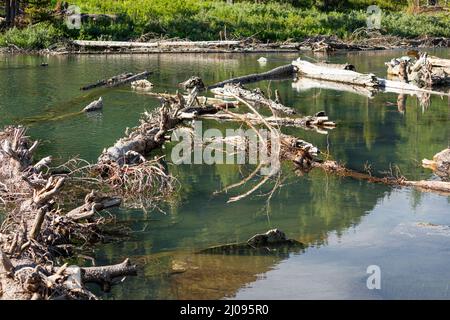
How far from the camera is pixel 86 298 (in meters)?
8.33

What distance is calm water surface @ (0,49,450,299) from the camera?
32.1ft

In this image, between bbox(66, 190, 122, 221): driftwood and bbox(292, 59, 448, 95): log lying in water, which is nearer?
bbox(66, 190, 122, 221): driftwood

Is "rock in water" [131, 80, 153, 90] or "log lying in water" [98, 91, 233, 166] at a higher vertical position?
"log lying in water" [98, 91, 233, 166]

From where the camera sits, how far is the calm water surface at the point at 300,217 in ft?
32.1

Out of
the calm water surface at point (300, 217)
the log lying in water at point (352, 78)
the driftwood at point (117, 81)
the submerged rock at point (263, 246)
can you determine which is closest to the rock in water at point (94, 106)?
the calm water surface at point (300, 217)

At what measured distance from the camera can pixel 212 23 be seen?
1908 inches

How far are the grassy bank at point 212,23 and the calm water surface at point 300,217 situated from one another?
19.7 metres

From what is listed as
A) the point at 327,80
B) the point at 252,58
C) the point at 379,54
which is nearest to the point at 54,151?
the point at 327,80

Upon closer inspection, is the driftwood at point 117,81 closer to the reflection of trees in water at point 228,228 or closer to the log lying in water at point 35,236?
the reflection of trees in water at point 228,228

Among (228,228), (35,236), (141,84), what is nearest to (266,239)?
(228,228)

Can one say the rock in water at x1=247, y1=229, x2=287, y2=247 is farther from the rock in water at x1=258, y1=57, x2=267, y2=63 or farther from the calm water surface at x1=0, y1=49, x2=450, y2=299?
the rock in water at x1=258, y1=57, x2=267, y2=63

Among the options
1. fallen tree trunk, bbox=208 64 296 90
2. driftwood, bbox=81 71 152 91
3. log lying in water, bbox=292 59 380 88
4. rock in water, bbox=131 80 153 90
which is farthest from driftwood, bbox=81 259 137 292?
log lying in water, bbox=292 59 380 88

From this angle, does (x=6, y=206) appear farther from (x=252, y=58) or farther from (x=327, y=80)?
(x=252, y=58)

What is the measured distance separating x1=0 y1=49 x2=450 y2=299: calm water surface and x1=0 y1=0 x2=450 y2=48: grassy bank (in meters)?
19.7
